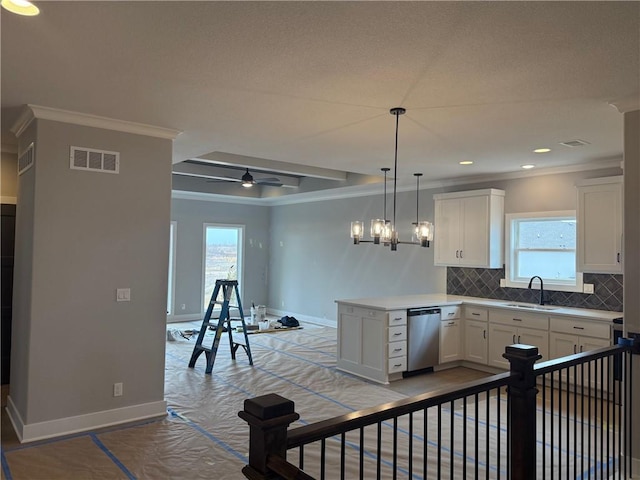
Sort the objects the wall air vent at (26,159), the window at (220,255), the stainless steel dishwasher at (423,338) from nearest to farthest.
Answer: the wall air vent at (26,159), the stainless steel dishwasher at (423,338), the window at (220,255)

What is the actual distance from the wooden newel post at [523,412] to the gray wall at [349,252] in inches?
166

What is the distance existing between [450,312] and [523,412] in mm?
3958

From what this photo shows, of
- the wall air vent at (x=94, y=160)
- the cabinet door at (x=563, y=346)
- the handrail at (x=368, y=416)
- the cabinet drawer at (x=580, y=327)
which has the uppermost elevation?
the wall air vent at (x=94, y=160)

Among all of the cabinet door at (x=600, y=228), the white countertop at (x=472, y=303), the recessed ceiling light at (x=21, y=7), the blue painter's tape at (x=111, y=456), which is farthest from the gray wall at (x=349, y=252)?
the recessed ceiling light at (x=21, y=7)

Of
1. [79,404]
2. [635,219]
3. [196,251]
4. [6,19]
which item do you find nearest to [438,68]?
[635,219]

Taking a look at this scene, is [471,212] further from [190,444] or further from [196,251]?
[196,251]

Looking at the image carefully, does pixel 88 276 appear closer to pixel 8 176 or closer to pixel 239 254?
pixel 8 176

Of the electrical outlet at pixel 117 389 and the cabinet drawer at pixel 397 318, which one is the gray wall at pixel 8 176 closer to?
the electrical outlet at pixel 117 389

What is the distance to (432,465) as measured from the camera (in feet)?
11.3

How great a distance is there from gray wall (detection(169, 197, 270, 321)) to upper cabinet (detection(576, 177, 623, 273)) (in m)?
7.13

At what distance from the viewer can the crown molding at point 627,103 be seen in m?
3.19

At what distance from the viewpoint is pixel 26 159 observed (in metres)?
4.07

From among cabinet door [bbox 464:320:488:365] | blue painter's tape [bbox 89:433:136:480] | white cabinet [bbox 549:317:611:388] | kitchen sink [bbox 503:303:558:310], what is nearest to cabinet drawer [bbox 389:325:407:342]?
cabinet door [bbox 464:320:488:365]

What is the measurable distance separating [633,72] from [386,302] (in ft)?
12.1
